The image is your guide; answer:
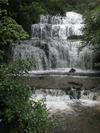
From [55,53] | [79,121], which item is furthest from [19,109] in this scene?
[55,53]

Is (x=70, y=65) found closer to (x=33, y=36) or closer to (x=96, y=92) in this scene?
(x=33, y=36)

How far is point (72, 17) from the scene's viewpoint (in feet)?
70.0

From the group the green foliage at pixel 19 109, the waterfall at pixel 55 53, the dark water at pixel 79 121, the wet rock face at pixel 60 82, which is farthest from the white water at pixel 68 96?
the waterfall at pixel 55 53

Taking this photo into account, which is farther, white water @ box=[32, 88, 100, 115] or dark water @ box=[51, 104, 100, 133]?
white water @ box=[32, 88, 100, 115]

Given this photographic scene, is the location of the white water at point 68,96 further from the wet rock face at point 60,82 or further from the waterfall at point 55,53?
the waterfall at point 55,53

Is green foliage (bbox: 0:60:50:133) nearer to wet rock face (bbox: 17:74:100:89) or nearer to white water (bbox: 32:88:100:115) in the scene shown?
white water (bbox: 32:88:100:115)

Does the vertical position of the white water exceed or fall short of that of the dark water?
it exceeds it

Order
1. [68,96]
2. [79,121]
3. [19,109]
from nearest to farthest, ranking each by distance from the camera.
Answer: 1. [19,109]
2. [79,121]
3. [68,96]

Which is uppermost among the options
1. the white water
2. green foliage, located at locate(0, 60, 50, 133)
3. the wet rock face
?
green foliage, located at locate(0, 60, 50, 133)

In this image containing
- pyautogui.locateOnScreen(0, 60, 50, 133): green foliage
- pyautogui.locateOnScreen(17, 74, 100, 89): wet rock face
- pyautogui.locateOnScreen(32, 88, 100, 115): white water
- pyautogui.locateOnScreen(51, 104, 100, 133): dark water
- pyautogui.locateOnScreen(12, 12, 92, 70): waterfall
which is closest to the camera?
pyautogui.locateOnScreen(0, 60, 50, 133): green foliage

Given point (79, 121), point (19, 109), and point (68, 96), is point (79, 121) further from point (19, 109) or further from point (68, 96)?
point (19, 109)

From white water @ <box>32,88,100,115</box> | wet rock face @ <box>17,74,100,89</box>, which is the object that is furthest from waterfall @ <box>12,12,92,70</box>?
white water @ <box>32,88,100,115</box>

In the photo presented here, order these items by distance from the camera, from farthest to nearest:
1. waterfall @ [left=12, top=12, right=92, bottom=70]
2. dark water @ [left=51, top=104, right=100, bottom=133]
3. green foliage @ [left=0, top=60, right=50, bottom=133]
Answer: waterfall @ [left=12, top=12, right=92, bottom=70], dark water @ [left=51, top=104, right=100, bottom=133], green foliage @ [left=0, top=60, right=50, bottom=133]

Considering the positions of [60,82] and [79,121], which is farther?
[60,82]
